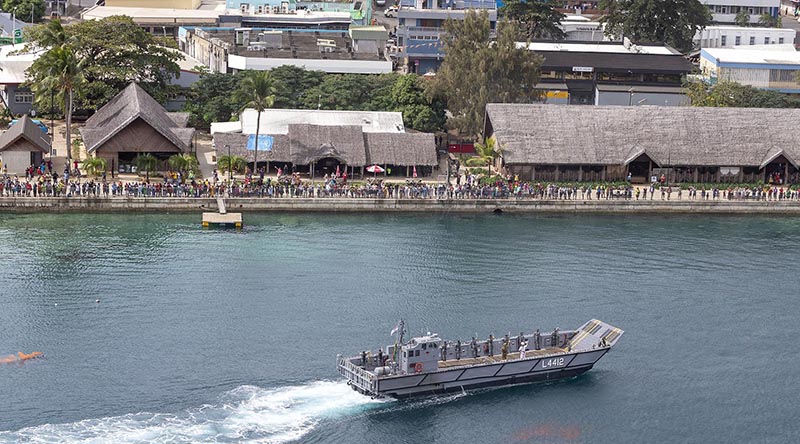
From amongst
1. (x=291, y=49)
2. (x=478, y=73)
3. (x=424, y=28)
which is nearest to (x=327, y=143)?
(x=478, y=73)

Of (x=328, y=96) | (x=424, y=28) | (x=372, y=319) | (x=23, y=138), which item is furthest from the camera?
(x=424, y=28)

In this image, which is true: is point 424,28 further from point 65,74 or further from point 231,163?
point 65,74

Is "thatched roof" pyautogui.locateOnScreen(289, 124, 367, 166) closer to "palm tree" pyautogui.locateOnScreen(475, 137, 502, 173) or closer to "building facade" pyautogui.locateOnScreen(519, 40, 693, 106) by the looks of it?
"palm tree" pyautogui.locateOnScreen(475, 137, 502, 173)

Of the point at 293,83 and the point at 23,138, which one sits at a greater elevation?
the point at 293,83

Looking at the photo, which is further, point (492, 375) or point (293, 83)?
point (293, 83)

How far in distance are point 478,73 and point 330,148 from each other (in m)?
20.1

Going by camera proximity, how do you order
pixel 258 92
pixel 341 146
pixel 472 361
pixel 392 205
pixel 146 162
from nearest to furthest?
pixel 472 361 < pixel 392 205 < pixel 258 92 < pixel 146 162 < pixel 341 146

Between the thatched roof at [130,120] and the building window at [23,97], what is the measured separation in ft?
51.6

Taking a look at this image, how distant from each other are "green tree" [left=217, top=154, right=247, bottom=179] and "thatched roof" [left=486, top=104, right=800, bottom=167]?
25.0 meters

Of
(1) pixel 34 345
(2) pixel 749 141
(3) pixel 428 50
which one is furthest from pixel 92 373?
(3) pixel 428 50

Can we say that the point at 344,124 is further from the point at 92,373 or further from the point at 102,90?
the point at 92,373

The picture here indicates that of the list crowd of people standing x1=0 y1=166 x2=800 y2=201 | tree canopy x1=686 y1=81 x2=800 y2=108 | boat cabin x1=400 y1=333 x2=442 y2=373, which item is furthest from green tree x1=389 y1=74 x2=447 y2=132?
boat cabin x1=400 y1=333 x2=442 y2=373

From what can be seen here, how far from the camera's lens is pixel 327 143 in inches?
5408

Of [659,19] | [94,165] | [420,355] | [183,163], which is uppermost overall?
[659,19]
